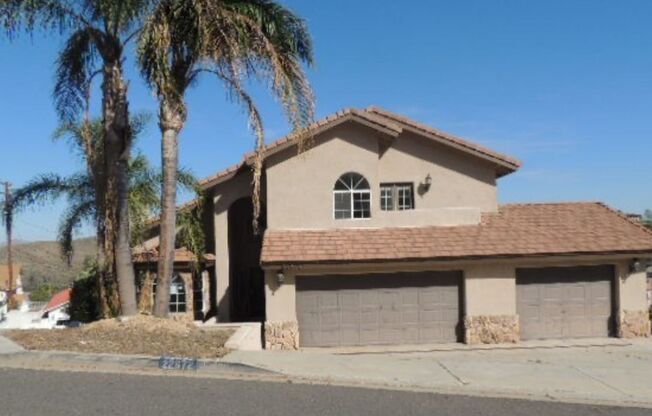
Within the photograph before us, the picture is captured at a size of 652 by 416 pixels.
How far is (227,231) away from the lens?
68.6ft

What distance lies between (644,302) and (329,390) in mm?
11773

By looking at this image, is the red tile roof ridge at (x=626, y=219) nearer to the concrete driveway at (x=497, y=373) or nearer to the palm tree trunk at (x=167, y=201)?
the concrete driveway at (x=497, y=373)

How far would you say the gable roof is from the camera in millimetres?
18562

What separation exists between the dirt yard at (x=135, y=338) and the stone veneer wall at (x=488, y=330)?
622cm

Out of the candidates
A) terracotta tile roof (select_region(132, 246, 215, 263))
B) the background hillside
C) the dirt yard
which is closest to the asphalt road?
the dirt yard

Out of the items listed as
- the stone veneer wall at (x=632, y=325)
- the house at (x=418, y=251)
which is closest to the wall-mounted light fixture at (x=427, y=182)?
the house at (x=418, y=251)

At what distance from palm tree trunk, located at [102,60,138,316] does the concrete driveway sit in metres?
4.13

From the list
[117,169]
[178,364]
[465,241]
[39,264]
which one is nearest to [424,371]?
[178,364]

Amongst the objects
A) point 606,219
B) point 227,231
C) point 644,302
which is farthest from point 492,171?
point 227,231

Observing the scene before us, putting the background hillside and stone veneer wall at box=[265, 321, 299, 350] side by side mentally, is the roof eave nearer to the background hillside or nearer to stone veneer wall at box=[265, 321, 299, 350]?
stone veneer wall at box=[265, 321, 299, 350]

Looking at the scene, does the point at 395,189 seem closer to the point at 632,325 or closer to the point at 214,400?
the point at 632,325

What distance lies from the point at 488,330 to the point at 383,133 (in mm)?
5665

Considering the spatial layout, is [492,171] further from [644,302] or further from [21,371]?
[21,371]

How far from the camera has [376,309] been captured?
712 inches
